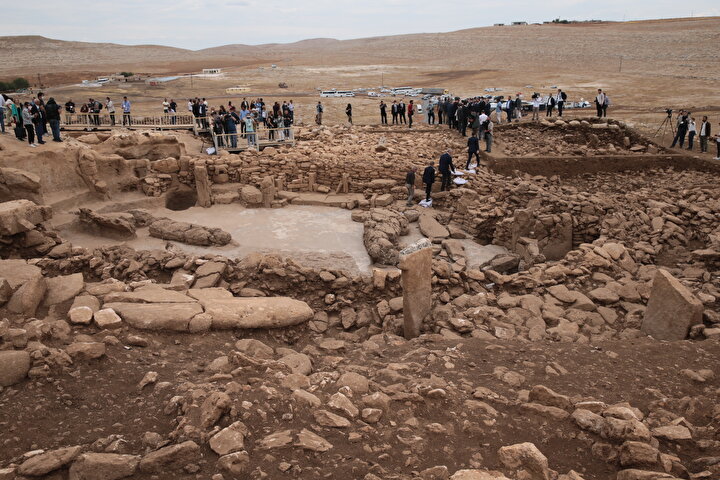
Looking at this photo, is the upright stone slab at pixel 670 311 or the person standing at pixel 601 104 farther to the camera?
the person standing at pixel 601 104

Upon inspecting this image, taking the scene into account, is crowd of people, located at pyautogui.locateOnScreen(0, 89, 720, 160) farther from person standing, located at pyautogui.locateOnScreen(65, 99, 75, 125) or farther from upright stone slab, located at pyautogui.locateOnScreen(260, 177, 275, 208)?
upright stone slab, located at pyautogui.locateOnScreen(260, 177, 275, 208)

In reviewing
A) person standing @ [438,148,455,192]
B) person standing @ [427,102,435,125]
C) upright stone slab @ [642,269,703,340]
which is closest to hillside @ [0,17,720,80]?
person standing @ [427,102,435,125]

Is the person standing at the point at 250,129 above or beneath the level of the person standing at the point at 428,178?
above

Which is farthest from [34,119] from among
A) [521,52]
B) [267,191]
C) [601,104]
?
[521,52]

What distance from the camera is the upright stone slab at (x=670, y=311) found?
21.7ft

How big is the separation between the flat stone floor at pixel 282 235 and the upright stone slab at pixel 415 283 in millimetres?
2816

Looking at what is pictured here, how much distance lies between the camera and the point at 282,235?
482 inches

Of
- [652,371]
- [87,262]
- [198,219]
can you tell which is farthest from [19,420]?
[198,219]

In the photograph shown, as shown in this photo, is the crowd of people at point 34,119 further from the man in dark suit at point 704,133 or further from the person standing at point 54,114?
the man in dark suit at point 704,133

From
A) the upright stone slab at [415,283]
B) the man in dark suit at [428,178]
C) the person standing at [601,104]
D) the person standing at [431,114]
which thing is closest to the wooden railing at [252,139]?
the man in dark suit at [428,178]

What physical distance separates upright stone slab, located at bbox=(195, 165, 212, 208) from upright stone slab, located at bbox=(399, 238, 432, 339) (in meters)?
8.75

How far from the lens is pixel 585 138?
17.8 m

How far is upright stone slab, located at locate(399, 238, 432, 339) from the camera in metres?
7.25

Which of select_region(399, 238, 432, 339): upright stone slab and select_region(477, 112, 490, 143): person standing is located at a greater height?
select_region(477, 112, 490, 143): person standing
